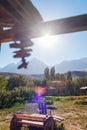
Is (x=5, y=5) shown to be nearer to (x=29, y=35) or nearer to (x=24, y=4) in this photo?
(x=24, y=4)

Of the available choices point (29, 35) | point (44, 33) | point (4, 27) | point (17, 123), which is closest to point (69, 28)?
point (44, 33)

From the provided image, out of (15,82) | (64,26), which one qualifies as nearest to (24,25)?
(64,26)

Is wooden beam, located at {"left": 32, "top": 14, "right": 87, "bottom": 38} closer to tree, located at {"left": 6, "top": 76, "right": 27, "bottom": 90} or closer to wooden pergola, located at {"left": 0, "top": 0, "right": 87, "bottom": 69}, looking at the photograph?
wooden pergola, located at {"left": 0, "top": 0, "right": 87, "bottom": 69}

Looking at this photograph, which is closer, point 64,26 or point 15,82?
point 64,26

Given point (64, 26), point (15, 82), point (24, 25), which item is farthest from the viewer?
point (15, 82)

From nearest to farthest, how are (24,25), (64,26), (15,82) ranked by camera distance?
(64,26), (24,25), (15,82)

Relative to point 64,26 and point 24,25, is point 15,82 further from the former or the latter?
point 64,26

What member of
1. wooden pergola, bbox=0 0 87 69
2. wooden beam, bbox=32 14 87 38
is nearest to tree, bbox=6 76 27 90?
wooden pergola, bbox=0 0 87 69

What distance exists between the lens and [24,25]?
10.8 ft

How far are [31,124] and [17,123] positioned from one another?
915mm

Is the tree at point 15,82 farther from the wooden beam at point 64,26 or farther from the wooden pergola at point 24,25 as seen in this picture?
the wooden beam at point 64,26

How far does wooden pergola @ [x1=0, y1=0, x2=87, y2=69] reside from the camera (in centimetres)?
301

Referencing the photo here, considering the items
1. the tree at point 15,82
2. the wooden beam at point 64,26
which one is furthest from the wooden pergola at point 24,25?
the tree at point 15,82

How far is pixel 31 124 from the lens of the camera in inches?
371
